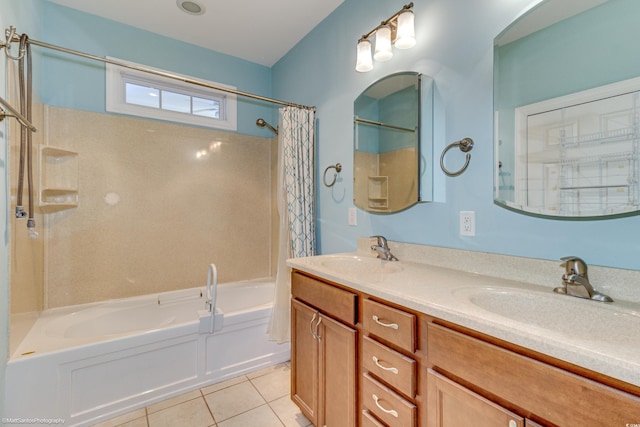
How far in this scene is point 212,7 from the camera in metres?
2.18

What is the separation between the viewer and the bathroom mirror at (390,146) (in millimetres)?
1597

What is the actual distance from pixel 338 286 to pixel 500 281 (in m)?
0.67

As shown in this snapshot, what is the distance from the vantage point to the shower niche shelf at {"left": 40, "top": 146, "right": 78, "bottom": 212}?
80.2 inches

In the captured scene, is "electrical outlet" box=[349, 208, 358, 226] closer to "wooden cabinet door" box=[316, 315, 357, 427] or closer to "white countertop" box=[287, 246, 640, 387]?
"white countertop" box=[287, 246, 640, 387]

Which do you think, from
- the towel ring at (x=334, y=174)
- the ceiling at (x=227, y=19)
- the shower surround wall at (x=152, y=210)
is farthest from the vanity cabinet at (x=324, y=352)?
the ceiling at (x=227, y=19)

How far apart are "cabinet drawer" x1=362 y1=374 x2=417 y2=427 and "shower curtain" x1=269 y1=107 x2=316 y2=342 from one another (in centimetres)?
113

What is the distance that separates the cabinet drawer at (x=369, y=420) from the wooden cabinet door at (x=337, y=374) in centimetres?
6

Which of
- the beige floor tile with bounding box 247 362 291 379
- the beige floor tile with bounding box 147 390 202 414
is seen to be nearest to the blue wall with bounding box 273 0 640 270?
the beige floor tile with bounding box 247 362 291 379

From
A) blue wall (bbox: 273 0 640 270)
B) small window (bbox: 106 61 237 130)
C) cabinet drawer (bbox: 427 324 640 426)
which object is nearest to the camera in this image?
cabinet drawer (bbox: 427 324 640 426)

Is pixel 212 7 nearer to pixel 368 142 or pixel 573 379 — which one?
pixel 368 142

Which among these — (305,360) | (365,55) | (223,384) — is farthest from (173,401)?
(365,55)

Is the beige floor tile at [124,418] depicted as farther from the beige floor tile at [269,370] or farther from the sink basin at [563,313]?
the sink basin at [563,313]

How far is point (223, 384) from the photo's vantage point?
1993mm

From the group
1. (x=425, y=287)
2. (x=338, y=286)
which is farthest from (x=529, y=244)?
(x=338, y=286)
